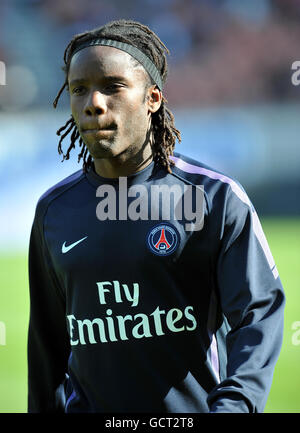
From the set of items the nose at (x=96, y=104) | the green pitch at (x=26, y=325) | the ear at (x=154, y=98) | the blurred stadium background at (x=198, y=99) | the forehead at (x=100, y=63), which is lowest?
the green pitch at (x=26, y=325)

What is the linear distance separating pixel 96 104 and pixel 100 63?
14cm

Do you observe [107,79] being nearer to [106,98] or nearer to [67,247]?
[106,98]

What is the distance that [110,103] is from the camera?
2.09 metres

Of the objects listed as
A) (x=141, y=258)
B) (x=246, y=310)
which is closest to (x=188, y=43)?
(x=141, y=258)

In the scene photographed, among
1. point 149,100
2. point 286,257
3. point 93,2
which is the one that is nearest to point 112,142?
point 149,100

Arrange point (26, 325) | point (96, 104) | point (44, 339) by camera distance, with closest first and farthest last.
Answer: point (96, 104), point (44, 339), point (26, 325)

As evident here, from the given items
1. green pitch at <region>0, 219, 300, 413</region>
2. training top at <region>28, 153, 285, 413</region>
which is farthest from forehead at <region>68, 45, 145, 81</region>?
green pitch at <region>0, 219, 300, 413</region>

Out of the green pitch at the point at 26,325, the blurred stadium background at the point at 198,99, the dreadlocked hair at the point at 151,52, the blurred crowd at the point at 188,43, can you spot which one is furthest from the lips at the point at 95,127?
the blurred crowd at the point at 188,43

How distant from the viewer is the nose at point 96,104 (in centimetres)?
206

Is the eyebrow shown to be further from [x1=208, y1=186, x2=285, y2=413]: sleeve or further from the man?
[x1=208, y1=186, x2=285, y2=413]: sleeve

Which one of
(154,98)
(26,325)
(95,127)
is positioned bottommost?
(26,325)

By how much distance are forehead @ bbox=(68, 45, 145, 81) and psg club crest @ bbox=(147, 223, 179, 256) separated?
500mm

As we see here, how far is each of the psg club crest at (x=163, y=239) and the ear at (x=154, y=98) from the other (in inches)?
16.6

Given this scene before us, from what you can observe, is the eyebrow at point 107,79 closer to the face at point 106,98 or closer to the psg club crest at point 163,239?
the face at point 106,98
